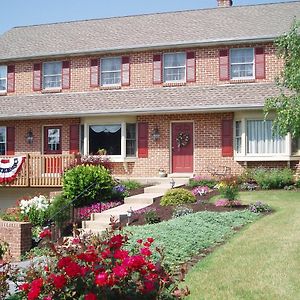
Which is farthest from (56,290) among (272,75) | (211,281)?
(272,75)

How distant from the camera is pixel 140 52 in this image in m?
22.5

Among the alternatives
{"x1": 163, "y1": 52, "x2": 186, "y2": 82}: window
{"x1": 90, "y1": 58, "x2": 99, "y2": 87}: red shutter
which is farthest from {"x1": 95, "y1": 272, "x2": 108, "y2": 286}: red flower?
{"x1": 90, "y1": 58, "x2": 99, "y2": 87}: red shutter

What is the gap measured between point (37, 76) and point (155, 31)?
5.62m

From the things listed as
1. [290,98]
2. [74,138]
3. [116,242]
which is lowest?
[116,242]

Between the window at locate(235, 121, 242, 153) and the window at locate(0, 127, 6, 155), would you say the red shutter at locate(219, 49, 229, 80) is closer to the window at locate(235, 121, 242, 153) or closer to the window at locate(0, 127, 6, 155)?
the window at locate(235, 121, 242, 153)

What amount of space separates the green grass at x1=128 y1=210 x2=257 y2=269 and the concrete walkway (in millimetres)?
880

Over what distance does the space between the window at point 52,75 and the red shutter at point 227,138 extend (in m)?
7.86

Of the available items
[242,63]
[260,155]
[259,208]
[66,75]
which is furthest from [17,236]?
[66,75]

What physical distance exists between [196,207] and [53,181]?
6633 millimetres

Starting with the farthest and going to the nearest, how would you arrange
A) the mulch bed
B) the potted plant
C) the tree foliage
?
the potted plant < the tree foliage < the mulch bed

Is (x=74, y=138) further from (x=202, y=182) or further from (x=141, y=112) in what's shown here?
(x=202, y=182)

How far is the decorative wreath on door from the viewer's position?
2127 cm

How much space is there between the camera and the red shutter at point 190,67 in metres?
21.8

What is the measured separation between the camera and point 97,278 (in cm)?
484
